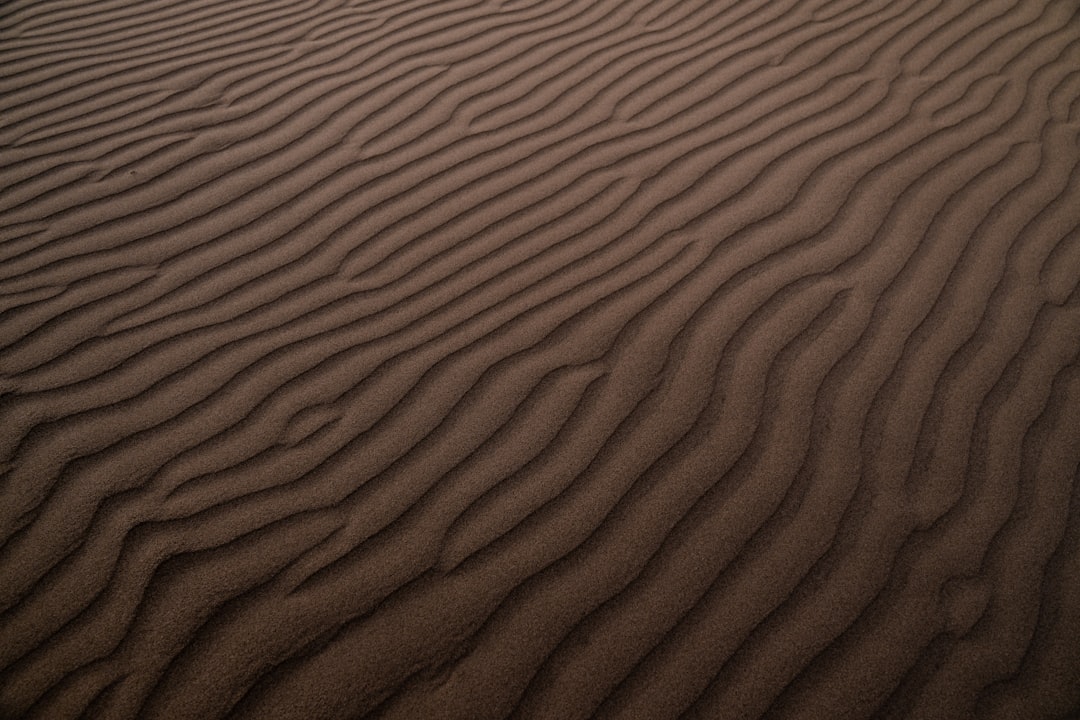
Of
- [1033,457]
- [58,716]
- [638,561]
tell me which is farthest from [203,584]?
[1033,457]

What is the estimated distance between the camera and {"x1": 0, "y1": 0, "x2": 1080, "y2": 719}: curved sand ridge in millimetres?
1710

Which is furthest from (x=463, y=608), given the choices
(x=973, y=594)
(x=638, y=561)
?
(x=973, y=594)

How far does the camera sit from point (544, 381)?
2.25 metres

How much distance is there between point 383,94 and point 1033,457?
2.92 metres

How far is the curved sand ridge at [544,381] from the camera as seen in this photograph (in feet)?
5.61

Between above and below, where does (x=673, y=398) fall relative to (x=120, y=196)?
below

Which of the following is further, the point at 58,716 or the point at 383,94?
the point at 383,94

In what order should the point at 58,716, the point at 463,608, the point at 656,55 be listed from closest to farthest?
the point at 58,716 < the point at 463,608 < the point at 656,55

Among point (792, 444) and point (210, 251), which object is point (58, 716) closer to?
point (210, 251)

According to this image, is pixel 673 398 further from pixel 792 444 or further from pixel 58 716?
pixel 58 716

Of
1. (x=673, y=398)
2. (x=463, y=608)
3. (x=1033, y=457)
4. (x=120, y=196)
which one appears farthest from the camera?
(x=120, y=196)

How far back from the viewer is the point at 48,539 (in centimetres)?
187

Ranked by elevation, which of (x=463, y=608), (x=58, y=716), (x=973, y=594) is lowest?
(x=973, y=594)

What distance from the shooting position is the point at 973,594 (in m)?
1.81
